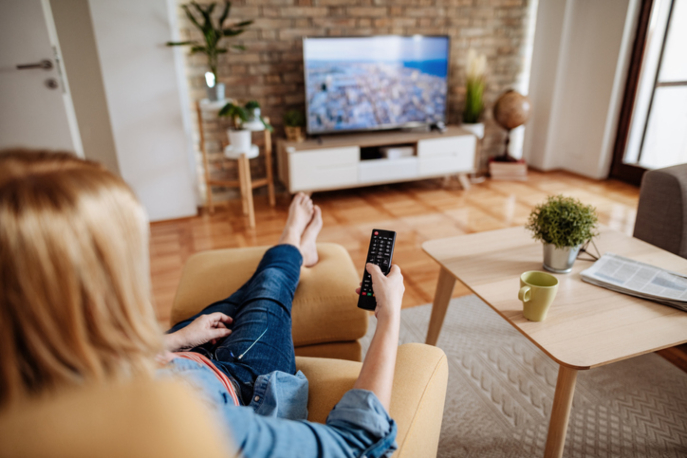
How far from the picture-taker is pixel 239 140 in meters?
2.70

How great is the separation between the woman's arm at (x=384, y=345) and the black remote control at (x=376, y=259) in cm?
14

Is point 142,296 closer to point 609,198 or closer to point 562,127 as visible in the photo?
point 609,198

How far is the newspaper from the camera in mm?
1112

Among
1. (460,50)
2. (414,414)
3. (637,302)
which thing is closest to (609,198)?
(460,50)

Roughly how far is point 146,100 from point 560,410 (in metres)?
2.68

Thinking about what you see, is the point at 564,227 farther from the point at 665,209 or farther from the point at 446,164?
the point at 446,164

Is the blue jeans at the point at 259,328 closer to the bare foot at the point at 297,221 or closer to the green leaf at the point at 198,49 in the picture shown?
the bare foot at the point at 297,221

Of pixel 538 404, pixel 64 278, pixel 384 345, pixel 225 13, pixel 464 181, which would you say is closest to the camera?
pixel 64 278

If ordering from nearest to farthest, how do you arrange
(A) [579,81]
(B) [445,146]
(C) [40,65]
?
(C) [40,65] → (B) [445,146] → (A) [579,81]

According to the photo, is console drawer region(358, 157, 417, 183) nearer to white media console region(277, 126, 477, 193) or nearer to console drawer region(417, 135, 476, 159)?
white media console region(277, 126, 477, 193)

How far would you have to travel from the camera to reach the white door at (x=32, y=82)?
235 cm

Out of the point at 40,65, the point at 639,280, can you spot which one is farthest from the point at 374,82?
the point at 639,280

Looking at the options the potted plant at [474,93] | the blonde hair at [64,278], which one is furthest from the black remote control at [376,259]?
the potted plant at [474,93]

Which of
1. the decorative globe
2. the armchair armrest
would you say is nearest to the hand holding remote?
the armchair armrest
